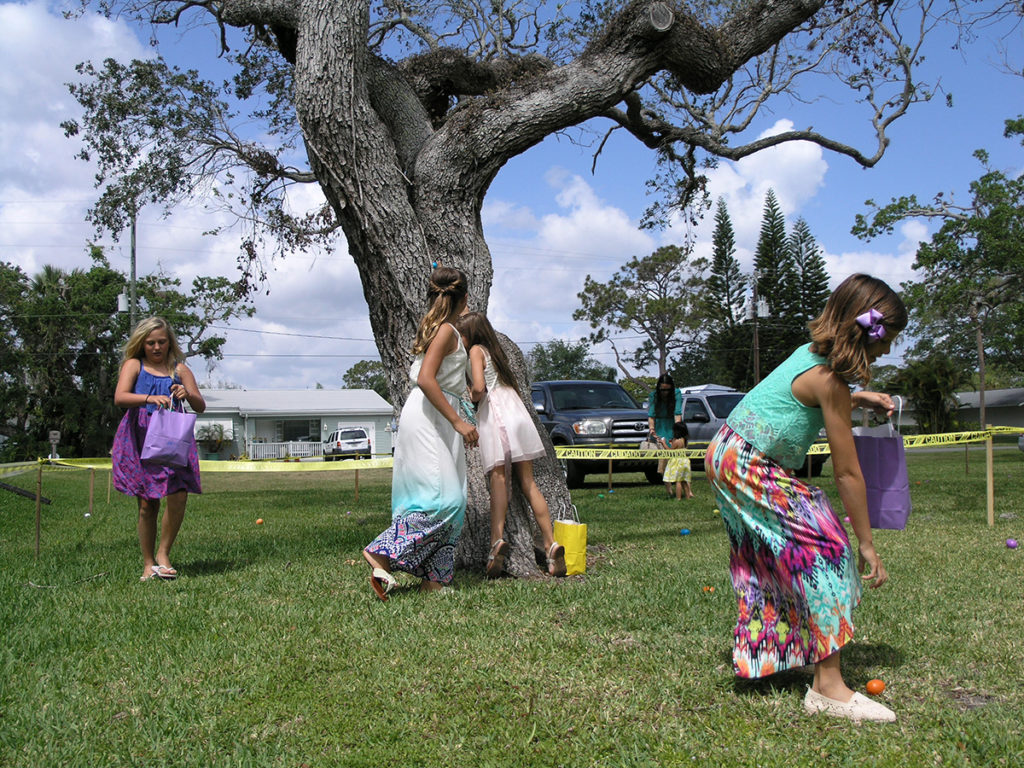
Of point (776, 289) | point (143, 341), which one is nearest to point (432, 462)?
point (143, 341)

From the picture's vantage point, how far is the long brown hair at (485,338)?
5531mm

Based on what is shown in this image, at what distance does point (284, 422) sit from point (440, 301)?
46.7 meters

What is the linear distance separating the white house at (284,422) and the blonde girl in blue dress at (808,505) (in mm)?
42649

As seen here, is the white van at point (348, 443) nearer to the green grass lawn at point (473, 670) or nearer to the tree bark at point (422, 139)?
the tree bark at point (422, 139)

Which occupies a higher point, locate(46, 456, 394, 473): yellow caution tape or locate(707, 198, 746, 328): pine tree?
locate(707, 198, 746, 328): pine tree

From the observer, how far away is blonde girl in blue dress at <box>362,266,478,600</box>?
474 cm

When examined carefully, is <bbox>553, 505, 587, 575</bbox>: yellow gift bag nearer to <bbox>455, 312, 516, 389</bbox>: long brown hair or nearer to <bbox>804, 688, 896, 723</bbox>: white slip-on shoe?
<bbox>455, 312, 516, 389</bbox>: long brown hair

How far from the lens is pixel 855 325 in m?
2.93

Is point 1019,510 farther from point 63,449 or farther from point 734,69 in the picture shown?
point 63,449

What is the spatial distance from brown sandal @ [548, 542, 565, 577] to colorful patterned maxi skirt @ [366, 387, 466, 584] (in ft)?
2.23

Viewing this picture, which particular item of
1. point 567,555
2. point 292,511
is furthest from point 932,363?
point 567,555

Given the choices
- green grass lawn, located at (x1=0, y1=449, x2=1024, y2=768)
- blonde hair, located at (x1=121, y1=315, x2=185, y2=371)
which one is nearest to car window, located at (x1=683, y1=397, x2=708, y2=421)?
green grass lawn, located at (x1=0, y1=449, x2=1024, y2=768)

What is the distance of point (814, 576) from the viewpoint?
303 centimetres

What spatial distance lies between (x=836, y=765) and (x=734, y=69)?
6.06 meters
